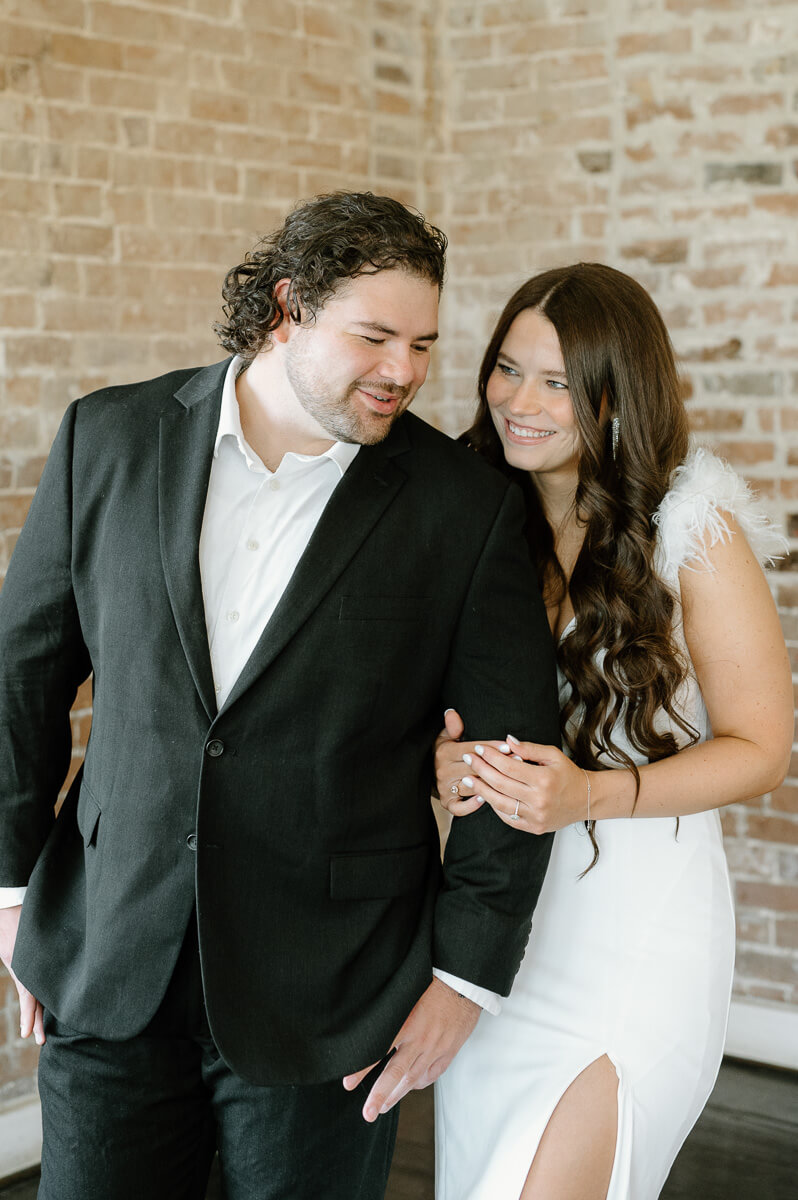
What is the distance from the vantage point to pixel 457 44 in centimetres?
386

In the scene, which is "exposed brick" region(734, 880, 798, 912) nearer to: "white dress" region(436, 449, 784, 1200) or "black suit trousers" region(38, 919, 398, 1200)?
"white dress" region(436, 449, 784, 1200)

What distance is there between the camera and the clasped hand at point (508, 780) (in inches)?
72.6

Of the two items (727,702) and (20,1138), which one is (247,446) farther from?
(20,1138)

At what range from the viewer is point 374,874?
180 cm

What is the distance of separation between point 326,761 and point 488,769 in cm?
27

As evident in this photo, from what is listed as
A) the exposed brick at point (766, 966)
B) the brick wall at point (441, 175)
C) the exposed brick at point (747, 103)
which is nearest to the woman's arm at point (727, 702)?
the brick wall at point (441, 175)

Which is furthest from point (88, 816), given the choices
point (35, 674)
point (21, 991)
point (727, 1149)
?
point (727, 1149)

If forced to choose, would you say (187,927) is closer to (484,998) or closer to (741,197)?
(484,998)

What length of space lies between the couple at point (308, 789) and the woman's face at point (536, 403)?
30cm

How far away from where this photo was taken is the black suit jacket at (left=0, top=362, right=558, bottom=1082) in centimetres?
173

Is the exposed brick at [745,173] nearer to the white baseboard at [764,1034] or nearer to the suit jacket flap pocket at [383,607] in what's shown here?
the suit jacket flap pocket at [383,607]

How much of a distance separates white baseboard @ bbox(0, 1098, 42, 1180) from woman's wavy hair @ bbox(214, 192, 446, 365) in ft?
7.27

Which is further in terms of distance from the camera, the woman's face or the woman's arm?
the woman's face

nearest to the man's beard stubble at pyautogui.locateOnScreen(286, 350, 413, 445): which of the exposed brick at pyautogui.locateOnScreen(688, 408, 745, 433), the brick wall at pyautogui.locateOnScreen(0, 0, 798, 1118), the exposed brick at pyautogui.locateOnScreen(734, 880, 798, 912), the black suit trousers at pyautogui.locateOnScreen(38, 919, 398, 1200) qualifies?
the black suit trousers at pyautogui.locateOnScreen(38, 919, 398, 1200)
